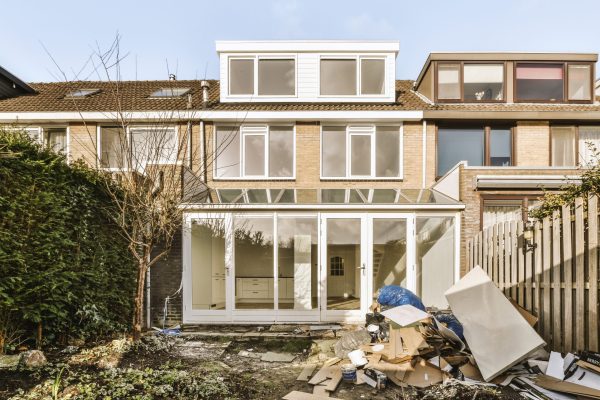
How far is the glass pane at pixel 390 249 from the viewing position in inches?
368

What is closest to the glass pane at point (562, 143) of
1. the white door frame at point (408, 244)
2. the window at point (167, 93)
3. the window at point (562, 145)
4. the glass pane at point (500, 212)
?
the window at point (562, 145)

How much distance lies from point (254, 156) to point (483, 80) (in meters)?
8.17

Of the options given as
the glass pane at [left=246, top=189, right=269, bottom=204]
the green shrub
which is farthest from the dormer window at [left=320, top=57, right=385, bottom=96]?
the green shrub

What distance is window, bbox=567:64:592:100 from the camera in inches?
483

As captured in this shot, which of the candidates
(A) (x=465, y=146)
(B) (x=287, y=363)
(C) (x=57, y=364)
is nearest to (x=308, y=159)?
(A) (x=465, y=146)

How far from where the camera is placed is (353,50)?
12461mm

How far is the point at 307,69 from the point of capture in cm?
1248

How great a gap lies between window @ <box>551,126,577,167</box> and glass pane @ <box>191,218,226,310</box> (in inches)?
420

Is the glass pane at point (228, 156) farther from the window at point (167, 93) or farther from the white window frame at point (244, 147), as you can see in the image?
the window at point (167, 93)

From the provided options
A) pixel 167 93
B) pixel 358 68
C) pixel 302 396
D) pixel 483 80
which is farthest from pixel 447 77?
pixel 302 396

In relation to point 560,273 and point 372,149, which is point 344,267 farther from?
point 560,273

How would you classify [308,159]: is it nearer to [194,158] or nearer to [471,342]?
[194,158]

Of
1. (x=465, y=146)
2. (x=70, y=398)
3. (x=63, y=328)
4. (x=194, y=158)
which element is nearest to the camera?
(x=70, y=398)

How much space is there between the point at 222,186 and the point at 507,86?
1008 centimetres
